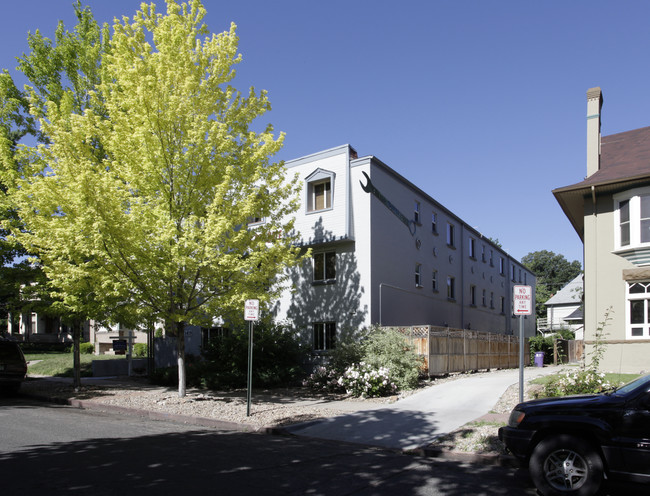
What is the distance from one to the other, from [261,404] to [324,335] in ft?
21.3

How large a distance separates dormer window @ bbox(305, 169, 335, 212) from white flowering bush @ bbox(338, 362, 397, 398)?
749cm

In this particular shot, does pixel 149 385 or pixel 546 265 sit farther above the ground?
pixel 546 265

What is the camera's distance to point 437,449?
8.49 metres

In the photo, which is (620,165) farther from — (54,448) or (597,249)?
(54,448)

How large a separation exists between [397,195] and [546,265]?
85.5 metres

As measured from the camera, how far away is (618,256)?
622 inches

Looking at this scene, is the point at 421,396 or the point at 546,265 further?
the point at 546,265

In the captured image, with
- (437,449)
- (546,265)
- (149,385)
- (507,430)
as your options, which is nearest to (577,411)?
(507,430)

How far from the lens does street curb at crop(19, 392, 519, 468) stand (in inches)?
310

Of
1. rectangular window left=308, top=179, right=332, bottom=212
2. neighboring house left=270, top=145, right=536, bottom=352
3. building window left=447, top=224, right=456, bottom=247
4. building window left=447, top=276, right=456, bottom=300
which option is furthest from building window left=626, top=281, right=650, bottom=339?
building window left=447, top=224, right=456, bottom=247

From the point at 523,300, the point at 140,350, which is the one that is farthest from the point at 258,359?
the point at 140,350

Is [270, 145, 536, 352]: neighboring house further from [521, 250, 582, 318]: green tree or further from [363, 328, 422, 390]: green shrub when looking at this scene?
[521, 250, 582, 318]: green tree

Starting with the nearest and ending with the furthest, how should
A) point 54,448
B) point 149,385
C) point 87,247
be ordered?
point 54,448 < point 87,247 < point 149,385

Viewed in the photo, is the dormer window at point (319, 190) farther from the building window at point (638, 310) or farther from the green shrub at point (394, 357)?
the building window at point (638, 310)
